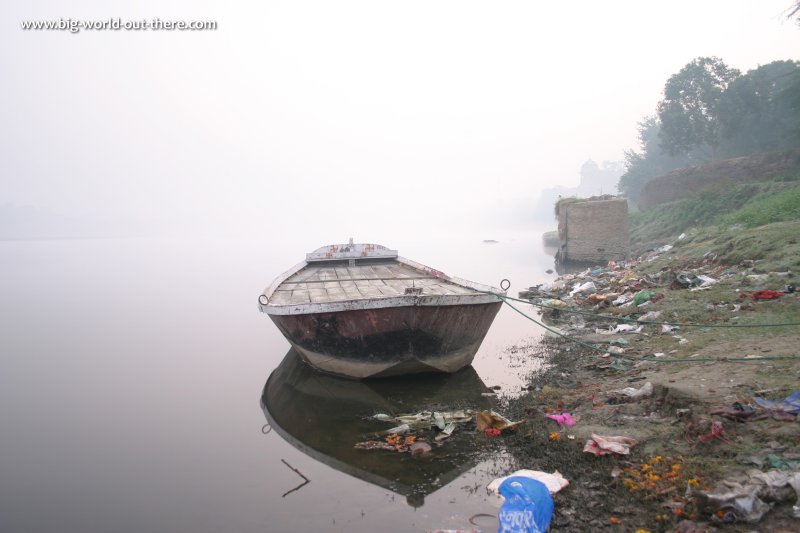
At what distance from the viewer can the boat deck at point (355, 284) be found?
6699 millimetres

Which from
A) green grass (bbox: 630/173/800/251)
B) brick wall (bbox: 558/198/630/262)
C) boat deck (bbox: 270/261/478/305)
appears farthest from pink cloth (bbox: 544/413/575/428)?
brick wall (bbox: 558/198/630/262)

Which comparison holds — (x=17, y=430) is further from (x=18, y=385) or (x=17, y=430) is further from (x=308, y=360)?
(x=308, y=360)

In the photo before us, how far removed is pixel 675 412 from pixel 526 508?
64.9 inches

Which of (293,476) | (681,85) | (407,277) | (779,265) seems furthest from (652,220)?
(293,476)

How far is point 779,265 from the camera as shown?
762 cm

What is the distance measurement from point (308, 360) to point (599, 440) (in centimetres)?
385

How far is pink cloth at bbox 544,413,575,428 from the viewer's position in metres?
4.18

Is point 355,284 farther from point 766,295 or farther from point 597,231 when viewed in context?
point 597,231

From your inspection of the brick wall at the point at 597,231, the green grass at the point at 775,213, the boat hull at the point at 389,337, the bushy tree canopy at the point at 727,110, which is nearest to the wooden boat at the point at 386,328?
the boat hull at the point at 389,337

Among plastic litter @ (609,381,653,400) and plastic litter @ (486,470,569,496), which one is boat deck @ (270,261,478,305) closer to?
plastic litter @ (609,381,653,400)

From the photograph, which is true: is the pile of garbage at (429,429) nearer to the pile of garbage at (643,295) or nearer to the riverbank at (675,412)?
the riverbank at (675,412)

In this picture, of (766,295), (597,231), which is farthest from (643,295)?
(597,231)

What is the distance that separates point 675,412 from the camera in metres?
3.83

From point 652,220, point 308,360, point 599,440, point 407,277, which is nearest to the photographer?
point 599,440
